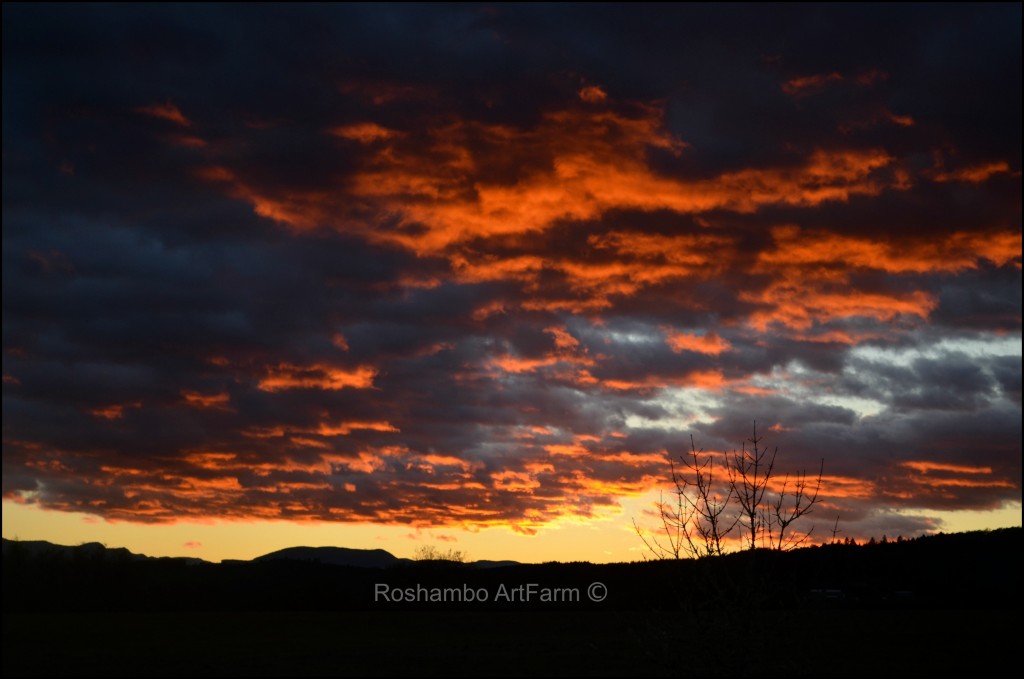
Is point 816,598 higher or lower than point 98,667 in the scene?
higher

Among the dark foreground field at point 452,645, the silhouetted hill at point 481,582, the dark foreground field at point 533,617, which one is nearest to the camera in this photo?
the dark foreground field at point 533,617

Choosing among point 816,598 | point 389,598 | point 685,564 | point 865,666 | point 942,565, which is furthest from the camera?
point 389,598

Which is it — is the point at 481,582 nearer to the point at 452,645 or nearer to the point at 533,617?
the point at 533,617

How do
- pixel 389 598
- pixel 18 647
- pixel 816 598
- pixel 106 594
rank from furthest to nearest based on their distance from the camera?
pixel 389 598 → pixel 106 594 → pixel 18 647 → pixel 816 598

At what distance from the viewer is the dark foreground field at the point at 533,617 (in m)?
22.2

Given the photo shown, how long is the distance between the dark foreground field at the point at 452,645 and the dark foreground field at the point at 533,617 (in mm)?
178

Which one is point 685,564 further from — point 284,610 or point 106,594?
point 284,610

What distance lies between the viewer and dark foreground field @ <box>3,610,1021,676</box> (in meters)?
42.0

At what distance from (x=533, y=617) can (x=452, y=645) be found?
18521 millimetres

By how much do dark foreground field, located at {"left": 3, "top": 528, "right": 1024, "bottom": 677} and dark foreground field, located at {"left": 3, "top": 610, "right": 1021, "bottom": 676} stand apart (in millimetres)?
178

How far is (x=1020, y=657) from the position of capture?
1647 inches

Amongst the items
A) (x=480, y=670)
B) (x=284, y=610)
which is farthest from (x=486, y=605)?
(x=480, y=670)

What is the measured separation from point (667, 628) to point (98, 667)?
3631 cm

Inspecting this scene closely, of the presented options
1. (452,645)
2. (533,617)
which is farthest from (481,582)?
(452,645)
